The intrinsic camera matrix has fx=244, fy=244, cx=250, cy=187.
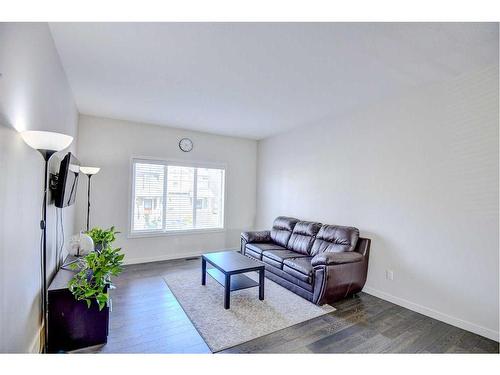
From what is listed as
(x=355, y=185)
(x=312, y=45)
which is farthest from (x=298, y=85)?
(x=355, y=185)

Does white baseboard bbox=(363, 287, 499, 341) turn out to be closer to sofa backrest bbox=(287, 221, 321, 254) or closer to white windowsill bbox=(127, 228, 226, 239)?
sofa backrest bbox=(287, 221, 321, 254)

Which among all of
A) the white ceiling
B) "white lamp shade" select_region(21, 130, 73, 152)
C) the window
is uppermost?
the white ceiling

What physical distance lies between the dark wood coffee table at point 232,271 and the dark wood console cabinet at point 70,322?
48.5 inches

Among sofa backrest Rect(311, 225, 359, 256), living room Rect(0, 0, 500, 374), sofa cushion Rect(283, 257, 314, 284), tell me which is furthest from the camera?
sofa backrest Rect(311, 225, 359, 256)

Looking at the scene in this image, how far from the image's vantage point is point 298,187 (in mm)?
4766

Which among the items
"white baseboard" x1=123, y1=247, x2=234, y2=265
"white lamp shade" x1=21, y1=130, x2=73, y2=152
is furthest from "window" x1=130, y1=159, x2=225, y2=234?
"white lamp shade" x1=21, y1=130, x2=73, y2=152

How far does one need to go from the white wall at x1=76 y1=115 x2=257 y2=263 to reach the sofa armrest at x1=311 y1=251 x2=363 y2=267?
291 centimetres

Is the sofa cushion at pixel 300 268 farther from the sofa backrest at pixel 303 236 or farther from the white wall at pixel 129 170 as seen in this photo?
the white wall at pixel 129 170

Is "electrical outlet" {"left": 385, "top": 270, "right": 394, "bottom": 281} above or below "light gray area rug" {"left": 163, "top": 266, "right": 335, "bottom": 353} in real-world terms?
above

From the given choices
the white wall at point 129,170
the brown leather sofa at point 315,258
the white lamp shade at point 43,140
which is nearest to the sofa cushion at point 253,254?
the brown leather sofa at point 315,258

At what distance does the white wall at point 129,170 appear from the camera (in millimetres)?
4344

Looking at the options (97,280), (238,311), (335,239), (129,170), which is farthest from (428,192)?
(129,170)

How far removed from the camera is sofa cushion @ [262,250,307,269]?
11.9ft

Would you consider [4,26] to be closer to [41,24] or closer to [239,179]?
[41,24]
